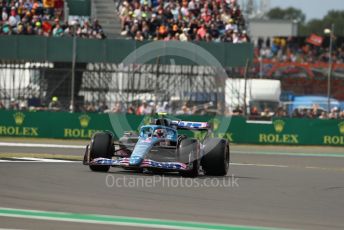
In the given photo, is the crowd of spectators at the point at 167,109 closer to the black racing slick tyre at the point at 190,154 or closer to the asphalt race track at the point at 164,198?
the asphalt race track at the point at 164,198

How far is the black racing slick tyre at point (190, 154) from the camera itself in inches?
575

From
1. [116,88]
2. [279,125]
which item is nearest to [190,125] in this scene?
[279,125]

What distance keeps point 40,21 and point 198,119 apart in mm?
→ 8441

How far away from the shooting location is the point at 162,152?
48.9ft

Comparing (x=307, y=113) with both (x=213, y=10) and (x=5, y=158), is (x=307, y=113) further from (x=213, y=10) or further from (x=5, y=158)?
(x=5, y=158)

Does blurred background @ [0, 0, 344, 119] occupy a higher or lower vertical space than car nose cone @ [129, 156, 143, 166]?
higher

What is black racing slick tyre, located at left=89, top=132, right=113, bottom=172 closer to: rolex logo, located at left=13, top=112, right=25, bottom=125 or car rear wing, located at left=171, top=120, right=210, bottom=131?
car rear wing, located at left=171, top=120, right=210, bottom=131

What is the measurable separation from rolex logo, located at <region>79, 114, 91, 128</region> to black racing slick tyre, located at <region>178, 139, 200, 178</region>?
44.4 ft

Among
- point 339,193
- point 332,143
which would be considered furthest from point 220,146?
point 332,143

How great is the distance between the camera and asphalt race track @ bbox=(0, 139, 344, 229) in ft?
30.8

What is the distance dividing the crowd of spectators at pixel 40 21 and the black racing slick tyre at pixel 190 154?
689 inches

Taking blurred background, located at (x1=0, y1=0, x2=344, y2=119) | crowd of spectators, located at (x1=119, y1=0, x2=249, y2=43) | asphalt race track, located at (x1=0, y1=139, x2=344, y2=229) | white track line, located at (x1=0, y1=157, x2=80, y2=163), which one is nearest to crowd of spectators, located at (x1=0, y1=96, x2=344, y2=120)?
blurred background, located at (x1=0, y1=0, x2=344, y2=119)

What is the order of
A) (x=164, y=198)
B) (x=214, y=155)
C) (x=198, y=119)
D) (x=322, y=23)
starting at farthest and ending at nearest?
(x=322, y=23), (x=198, y=119), (x=214, y=155), (x=164, y=198)

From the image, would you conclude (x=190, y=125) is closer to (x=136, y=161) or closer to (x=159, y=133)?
(x=159, y=133)
